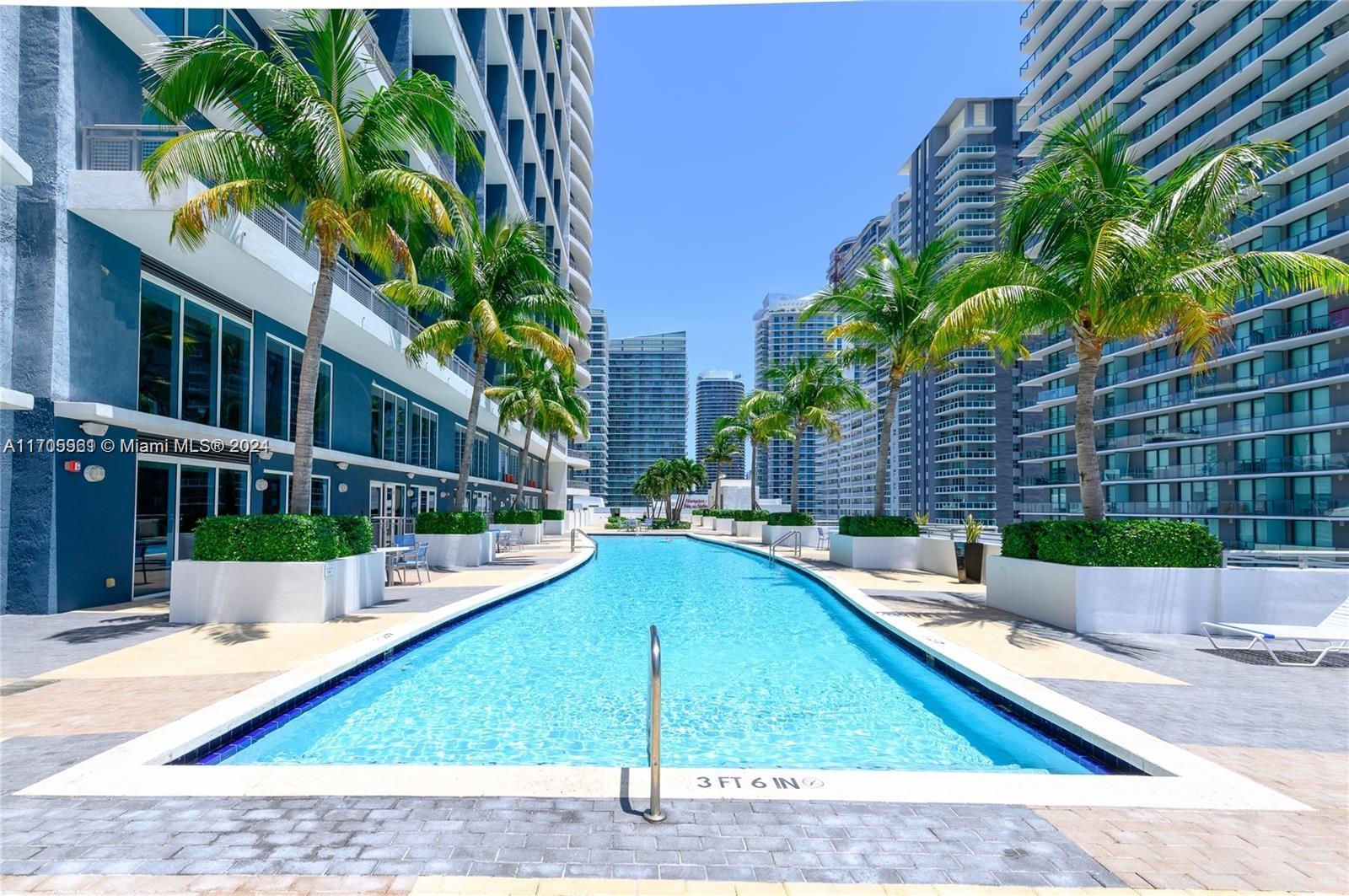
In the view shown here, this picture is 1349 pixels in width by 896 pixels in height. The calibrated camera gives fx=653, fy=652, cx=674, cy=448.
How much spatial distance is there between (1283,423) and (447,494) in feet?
149

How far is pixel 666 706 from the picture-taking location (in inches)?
272

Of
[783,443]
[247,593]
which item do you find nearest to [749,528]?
[247,593]

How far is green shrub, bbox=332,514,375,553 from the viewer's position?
10.8 metres

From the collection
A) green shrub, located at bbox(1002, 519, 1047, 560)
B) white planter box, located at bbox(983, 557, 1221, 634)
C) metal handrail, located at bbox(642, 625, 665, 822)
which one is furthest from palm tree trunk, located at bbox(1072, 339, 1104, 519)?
metal handrail, located at bbox(642, 625, 665, 822)

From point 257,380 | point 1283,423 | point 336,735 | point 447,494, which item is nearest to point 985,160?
point 1283,423

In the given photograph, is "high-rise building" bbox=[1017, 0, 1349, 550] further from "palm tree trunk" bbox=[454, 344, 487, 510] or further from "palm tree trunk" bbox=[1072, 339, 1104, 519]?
"palm tree trunk" bbox=[454, 344, 487, 510]

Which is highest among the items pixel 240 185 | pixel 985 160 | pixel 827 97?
pixel 985 160

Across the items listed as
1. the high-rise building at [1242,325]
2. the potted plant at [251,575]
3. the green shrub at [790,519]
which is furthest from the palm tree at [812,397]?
the potted plant at [251,575]

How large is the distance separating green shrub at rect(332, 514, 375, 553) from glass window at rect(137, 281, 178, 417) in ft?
13.8

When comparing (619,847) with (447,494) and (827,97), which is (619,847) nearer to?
(827,97)

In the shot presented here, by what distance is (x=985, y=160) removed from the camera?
8900 cm

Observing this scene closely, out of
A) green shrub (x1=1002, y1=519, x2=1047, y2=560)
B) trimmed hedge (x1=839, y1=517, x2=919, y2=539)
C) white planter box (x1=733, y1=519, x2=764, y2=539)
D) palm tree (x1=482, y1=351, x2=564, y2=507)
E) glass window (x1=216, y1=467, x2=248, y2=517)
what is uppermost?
palm tree (x1=482, y1=351, x2=564, y2=507)

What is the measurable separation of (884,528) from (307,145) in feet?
50.3

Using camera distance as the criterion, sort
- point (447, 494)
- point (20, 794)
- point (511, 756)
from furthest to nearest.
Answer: point (447, 494)
point (511, 756)
point (20, 794)
